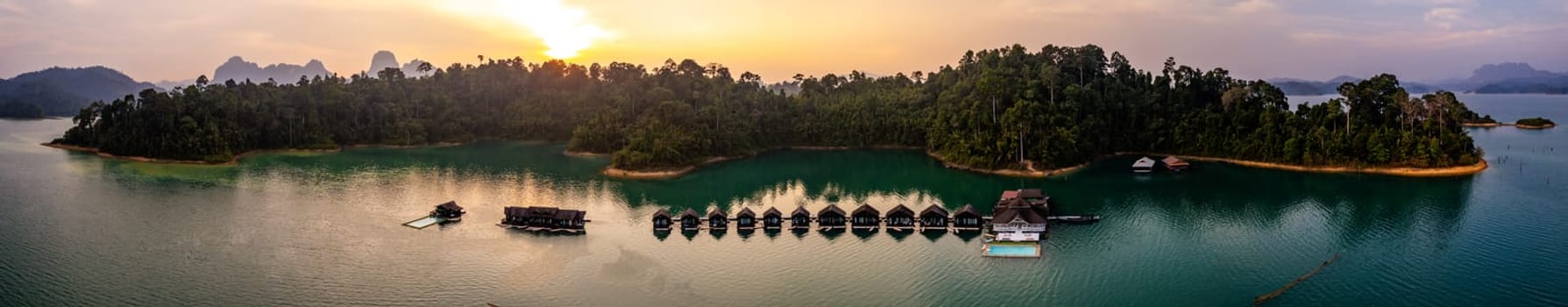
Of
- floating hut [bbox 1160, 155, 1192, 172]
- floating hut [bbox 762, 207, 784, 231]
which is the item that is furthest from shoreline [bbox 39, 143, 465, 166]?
floating hut [bbox 1160, 155, 1192, 172]

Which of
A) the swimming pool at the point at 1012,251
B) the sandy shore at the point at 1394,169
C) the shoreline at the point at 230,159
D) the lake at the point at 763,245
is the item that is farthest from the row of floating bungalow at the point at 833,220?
the shoreline at the point at 230,159

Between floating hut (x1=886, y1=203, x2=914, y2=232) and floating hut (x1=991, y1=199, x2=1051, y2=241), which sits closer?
floating hut (x1=991, y1=199, x2=1051, y2=241)

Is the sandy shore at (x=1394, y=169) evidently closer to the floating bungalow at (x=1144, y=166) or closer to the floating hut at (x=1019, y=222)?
the floating bungalow at (x=1144, y=166)

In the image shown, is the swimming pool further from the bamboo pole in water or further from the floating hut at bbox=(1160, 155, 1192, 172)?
the floating hut at bbox=(1160, 155, 1192, 172)

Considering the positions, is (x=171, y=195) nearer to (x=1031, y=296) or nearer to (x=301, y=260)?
(x=301, y=260)

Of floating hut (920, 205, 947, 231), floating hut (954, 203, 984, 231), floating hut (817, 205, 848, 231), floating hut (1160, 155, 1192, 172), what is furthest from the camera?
floating hut (1160, 155, 1192, 172)

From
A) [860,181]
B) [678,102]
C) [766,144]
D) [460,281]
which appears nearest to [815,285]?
[460,281]

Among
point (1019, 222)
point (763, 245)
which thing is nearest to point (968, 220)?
point (1019, 222)
